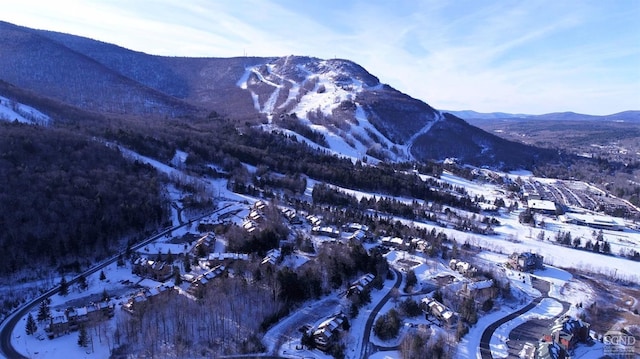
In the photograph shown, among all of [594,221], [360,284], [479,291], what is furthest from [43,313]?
[594,221]

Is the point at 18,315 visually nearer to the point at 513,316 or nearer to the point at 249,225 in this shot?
the point at 249,225

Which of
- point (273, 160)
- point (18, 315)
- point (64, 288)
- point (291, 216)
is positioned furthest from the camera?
point (273, 160)

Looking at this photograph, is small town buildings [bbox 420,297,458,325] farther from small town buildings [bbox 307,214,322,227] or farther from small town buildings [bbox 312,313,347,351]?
small town buildings [bbox 307,214,322,227]

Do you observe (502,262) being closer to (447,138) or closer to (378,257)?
(378,257)

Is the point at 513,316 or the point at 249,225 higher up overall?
the point at 249,225

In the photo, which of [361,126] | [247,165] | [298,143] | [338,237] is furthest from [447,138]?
[338,237]
